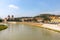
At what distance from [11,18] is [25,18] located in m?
12.5

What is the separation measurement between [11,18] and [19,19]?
782 centimetres

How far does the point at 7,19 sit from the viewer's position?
126812 mm

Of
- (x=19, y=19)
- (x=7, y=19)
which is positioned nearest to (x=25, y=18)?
(x=19, y=19)

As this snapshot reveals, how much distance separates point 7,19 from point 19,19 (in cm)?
1202

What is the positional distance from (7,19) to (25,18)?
653 inches

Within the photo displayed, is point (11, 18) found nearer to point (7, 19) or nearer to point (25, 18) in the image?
point (7, 19)

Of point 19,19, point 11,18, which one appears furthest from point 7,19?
point 19,19

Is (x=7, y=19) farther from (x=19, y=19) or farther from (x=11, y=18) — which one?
(x=19, y=19)

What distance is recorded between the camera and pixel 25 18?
405ft

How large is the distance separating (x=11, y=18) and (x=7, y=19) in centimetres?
435

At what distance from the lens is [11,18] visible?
124938mm

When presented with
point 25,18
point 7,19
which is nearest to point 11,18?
point 7,19

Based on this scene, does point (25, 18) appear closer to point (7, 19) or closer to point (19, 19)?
point (19, 19)
